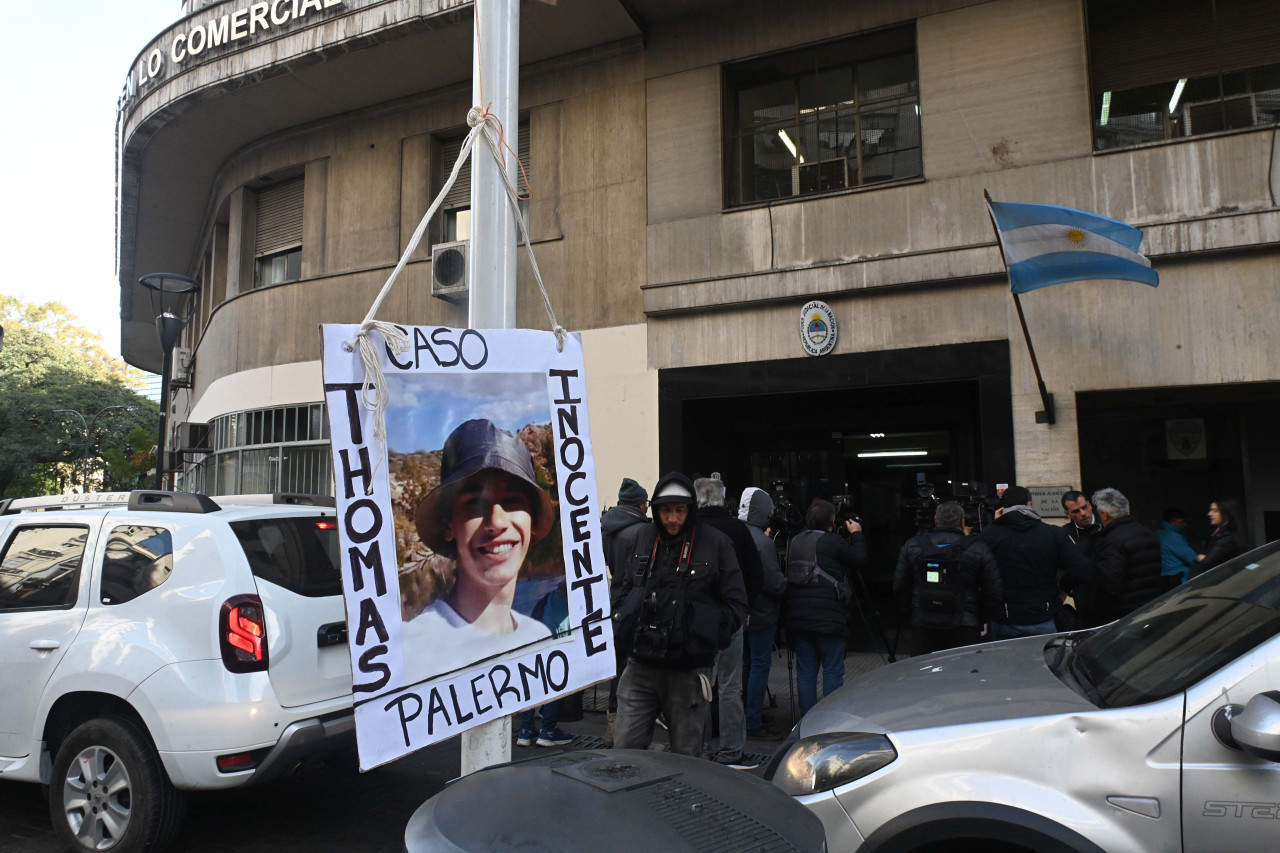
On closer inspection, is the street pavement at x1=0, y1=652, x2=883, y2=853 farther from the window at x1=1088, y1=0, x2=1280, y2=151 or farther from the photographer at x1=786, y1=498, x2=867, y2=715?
the window at x1=1088, y1=0, x2=1280, y2=151

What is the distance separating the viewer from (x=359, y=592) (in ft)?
7.53

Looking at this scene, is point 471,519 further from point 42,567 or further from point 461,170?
point 461,170

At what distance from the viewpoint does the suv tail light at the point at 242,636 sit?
3986mm

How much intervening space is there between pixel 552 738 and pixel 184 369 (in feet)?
52.0

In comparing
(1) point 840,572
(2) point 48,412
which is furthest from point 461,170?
(2) point 48,412

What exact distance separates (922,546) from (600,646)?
3.89 meters

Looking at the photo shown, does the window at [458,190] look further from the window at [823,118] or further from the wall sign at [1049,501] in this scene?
the wall sign at [1049,501]

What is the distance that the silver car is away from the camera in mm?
2426

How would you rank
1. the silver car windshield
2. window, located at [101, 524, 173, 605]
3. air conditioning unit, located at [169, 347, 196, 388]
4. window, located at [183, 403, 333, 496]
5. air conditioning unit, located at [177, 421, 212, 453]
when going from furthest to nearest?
1. air conditioning unit, located at [169, 347, 196, 388]
2. air conditioning unit, located at [177, 421, 212, 453]
3. window, located at [183, 403, 333, 496]
4. window, located at [101, 524, 173, 605]
5. the silver car windshield

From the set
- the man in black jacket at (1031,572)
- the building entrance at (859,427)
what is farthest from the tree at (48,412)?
the man in black jacket at (1031,572)

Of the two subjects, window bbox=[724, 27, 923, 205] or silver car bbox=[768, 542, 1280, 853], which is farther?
window bbox=[724, 27, 923, 205]

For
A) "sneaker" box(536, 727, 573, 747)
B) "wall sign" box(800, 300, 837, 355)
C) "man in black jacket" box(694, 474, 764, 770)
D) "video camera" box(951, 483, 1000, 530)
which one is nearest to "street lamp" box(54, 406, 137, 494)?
"wall sign" box(800, 300, 837, 355)

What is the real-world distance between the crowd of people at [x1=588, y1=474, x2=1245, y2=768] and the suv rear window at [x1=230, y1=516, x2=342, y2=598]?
156 centimetres

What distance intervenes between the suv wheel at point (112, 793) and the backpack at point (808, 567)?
408 cm
